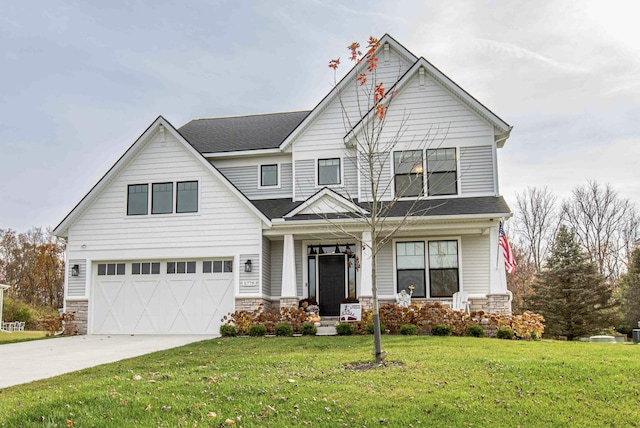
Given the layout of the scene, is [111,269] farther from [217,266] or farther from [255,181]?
[255,181]

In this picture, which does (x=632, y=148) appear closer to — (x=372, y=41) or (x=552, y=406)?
(x=372, y=41)

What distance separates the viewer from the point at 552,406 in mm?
7105

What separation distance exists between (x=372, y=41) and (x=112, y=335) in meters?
12.4

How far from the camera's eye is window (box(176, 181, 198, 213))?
1792 cm

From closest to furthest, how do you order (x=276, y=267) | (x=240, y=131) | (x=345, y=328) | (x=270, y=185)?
(x=345, y=328) → (x=276, y=267) → (x=270, y=185) → (x=240, y=131)

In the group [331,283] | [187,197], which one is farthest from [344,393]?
A: [187,197]

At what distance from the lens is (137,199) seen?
18.3m

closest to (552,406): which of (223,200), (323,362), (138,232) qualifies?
(323,362)

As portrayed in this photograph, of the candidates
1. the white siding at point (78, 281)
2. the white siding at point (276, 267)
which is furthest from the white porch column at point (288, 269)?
the white siding at point (78, 281)

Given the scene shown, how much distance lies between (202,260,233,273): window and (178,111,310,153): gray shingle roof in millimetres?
4211

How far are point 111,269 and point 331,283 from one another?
693 centimetres

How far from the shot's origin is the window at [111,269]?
18250 mm

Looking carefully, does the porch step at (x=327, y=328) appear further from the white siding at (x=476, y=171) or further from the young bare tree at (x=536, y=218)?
the young bare tree at (x=536, y=218)

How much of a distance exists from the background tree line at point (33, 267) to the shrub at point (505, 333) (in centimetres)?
3827
